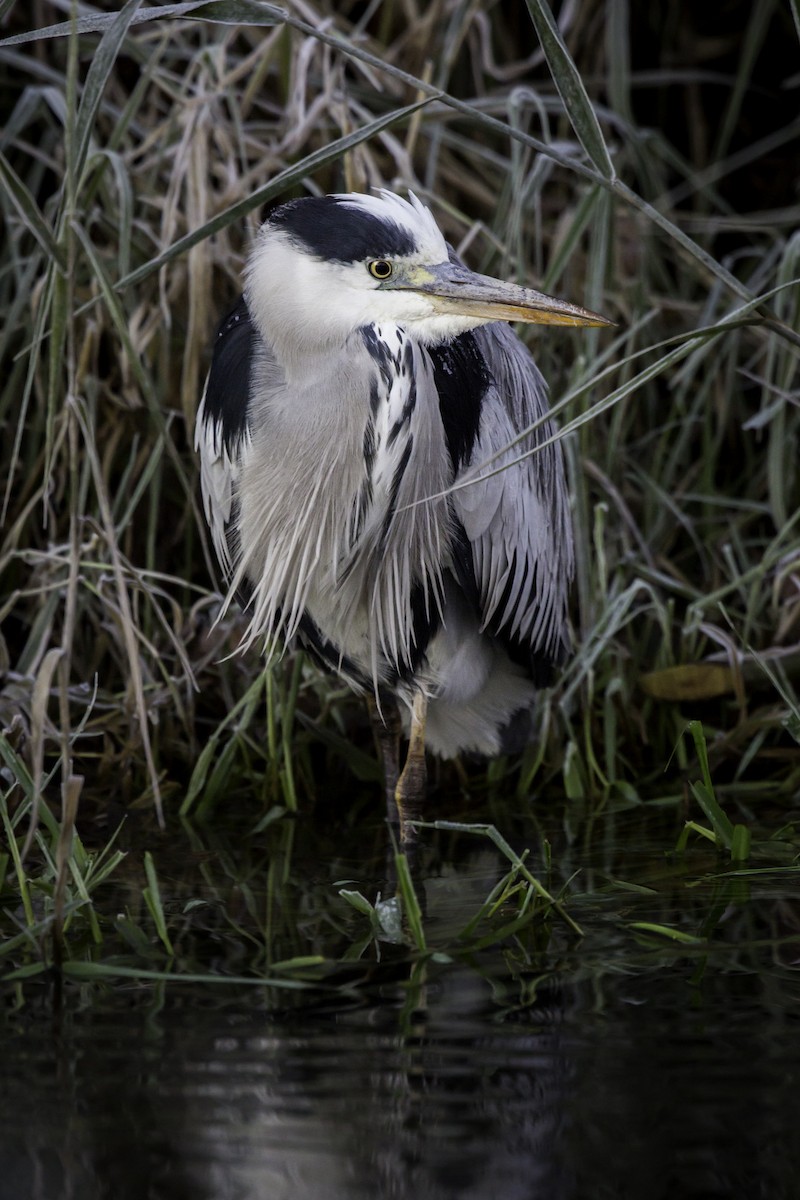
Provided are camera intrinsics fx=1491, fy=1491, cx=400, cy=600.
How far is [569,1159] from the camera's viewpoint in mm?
1383

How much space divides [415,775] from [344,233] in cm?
100

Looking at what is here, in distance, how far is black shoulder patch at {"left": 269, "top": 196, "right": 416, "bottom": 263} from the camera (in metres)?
2.27

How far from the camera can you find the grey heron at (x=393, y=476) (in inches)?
90.7

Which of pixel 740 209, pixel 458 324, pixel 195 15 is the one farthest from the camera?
pixel 740 209

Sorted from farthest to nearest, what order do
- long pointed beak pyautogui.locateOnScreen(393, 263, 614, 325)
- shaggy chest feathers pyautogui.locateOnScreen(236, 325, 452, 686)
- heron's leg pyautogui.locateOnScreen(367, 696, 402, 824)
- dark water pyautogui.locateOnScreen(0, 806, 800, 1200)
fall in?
heron's leg pyautogui.locateOnScreen(367, 696, 402, 824) < shaggy chest feathers pyautogui.locateOnScreen(236, 325, 452, 686) < long pointed beak pyautogui.locateOnScreen(393, 263, 614, 325) < dark water pyautogui.locateOnScreen(0, 806, 800, 1200)

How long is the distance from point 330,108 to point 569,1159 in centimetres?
261

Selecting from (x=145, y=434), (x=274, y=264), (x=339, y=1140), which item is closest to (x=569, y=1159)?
(x=339, y=1140)

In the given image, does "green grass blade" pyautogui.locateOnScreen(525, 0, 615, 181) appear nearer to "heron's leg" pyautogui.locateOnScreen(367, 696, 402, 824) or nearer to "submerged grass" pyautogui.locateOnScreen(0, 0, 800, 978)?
"submerged grass" pyautogui.locateOnScreen(0, 0, 800, 978)

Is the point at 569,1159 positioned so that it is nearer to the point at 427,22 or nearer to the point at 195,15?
the point at 195,15

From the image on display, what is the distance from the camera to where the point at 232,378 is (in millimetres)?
2547

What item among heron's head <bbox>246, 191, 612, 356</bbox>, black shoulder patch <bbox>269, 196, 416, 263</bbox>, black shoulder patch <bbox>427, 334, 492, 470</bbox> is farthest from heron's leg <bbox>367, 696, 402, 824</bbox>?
black shoulder patch <bbox>269, 196, 416, 263</bbox>

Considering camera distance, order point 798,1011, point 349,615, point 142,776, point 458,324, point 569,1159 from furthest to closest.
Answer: point 142,776, point 349,615, point 458,324, point 798,1011, point 569,1159

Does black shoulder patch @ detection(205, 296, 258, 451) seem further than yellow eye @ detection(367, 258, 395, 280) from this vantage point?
Yes

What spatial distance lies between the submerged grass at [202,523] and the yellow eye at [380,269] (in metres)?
0.23
